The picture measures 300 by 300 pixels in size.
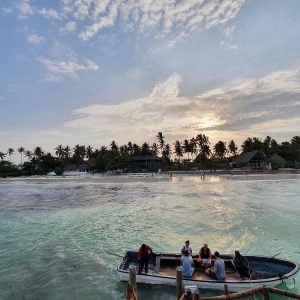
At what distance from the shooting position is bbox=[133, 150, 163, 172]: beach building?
364ft

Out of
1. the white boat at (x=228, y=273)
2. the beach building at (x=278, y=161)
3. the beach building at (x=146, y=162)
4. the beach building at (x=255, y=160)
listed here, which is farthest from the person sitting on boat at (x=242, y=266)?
the beach building at (x=146, y=162)

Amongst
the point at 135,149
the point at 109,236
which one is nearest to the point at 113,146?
the point at 135,149

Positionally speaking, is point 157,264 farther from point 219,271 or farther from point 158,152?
point 158,152

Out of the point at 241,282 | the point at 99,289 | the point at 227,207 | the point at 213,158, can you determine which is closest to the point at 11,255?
the point at 99,289

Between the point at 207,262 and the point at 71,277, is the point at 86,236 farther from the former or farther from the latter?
the point at 207,262

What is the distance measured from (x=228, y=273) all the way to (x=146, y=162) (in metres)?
100

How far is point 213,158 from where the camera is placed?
129 meters

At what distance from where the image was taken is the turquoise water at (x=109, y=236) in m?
12.2

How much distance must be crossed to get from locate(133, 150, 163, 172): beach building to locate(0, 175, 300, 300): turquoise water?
74639 mm

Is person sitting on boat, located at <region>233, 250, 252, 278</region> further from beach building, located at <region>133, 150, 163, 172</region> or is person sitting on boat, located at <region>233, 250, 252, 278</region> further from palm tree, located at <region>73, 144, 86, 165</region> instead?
palm tree, located at <region>73, 144, 86, 165</region>

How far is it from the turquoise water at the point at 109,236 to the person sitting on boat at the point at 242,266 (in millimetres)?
1294

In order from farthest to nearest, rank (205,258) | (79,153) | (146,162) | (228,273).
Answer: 1. (79,153)
2. (146,162)
3. (205,258)
4. (228,273)

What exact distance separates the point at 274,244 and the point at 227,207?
1345 centimetres

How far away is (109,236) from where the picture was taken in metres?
20.4
